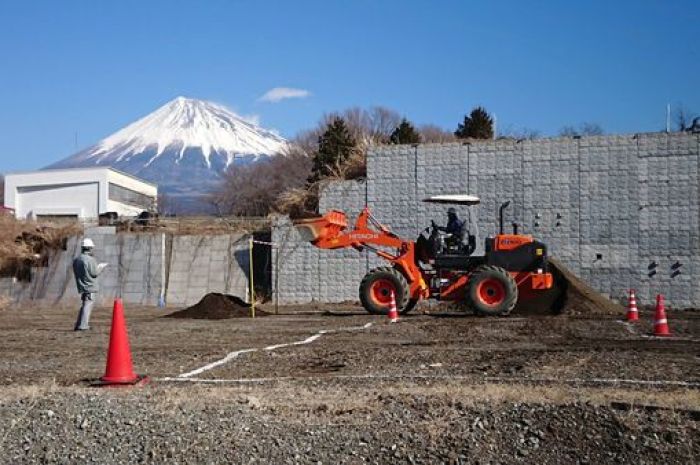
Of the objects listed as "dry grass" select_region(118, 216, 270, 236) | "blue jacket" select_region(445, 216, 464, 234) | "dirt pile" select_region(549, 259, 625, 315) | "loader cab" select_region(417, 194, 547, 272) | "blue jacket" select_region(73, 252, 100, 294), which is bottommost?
"dirt pile" select_region(549, 259, 625, 315)

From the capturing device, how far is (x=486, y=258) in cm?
2214

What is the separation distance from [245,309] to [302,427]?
18547mm

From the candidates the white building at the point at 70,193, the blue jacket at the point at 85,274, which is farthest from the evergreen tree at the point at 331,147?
the white building at the point at 70,193

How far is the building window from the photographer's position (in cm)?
7519

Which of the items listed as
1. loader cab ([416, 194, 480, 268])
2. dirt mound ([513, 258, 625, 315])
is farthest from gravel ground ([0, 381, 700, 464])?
dirt mound ([513, 258, 625, 315])

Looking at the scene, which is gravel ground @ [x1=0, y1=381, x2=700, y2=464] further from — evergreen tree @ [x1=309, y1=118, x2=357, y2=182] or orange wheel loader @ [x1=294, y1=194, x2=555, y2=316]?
evergreen tree @ [x1=309, y1=118, x2=357, y2=182]

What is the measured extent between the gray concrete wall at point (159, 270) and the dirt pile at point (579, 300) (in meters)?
12.6

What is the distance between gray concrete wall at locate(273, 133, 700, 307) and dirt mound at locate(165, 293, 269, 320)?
19.2 feet

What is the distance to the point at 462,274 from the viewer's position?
2238 cm

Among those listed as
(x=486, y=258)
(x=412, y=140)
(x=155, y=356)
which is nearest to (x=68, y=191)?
(x=412, y=140)

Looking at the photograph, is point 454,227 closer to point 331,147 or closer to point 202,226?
point 202,226

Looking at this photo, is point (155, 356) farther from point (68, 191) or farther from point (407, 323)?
point (68, 191)

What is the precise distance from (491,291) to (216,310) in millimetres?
7817

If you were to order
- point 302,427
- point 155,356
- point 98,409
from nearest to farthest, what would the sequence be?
point 302,427, point 98,409, point 155,356
